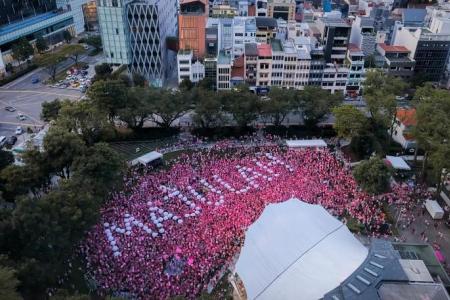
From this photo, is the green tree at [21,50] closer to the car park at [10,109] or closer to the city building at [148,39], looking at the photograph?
the car park at [10,109]

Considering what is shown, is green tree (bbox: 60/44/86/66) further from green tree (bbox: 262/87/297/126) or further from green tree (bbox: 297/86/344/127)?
green tree (bbox: 297/86/344/127)

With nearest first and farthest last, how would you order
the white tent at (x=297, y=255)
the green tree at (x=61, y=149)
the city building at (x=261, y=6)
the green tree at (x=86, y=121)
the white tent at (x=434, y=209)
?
the white tent at (x=297, y=255) → the green tree at (x=61, y=149) → the white tent at (x=434, y=209) → the green tree at (x=86, y=121) → the city building at (x=261, y=6)

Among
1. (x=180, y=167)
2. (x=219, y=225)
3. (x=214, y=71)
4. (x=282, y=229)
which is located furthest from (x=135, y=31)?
(x=282, y=229)

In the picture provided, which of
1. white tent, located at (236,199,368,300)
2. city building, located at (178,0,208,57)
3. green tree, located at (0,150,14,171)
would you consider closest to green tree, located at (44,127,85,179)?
green tree, located at (0,150,14,171)

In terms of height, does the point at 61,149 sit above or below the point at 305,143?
above

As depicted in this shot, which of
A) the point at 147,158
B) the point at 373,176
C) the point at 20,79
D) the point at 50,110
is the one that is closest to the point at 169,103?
the point at 147,158

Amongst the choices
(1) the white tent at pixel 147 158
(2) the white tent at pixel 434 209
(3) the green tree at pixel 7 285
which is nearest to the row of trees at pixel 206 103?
(1) the white tent at pixel 147 158

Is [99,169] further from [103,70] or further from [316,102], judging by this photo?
[103,70]
